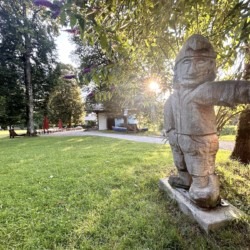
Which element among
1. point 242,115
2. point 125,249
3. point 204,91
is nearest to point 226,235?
point 125,249

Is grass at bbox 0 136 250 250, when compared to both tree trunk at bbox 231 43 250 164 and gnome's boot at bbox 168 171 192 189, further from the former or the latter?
tree trunk at bbox 231 43 250 164

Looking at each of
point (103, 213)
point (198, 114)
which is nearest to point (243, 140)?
point (198, 114)

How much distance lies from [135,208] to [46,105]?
Answer: 49.7 feet

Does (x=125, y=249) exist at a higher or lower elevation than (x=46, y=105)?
lower

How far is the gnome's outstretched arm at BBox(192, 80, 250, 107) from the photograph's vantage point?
1539mm

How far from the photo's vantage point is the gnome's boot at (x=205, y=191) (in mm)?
2076

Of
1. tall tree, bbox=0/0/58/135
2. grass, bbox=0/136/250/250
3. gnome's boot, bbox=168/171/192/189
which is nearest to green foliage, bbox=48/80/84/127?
tall tree, bbox=0/0/58/135

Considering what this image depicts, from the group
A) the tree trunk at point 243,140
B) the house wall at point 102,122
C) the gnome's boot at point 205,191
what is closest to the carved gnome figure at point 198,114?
the gnome's boot at point 205,191

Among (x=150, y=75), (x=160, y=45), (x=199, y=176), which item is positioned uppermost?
(x=160, y=45)

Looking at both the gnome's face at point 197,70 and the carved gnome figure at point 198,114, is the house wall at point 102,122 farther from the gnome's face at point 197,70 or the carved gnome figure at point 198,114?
the gnome's face at point 197,70

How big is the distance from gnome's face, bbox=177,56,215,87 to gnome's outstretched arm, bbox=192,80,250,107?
0.14 metres

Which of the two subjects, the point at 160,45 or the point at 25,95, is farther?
the point at 25,95

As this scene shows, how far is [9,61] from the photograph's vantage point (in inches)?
558

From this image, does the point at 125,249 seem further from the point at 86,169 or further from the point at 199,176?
the point at 86,169
